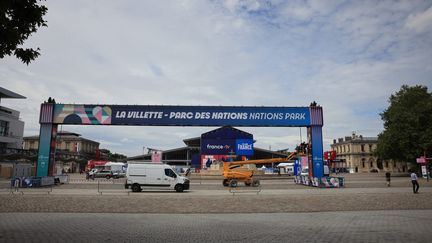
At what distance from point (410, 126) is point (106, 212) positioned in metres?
57.1

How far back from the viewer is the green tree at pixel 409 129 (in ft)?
181

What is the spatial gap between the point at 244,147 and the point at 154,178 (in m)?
40.1

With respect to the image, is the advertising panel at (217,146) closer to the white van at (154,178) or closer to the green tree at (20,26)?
the white van at (154,178)

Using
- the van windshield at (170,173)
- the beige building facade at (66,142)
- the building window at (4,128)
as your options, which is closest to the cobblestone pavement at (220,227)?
the van windshield at (170,173)

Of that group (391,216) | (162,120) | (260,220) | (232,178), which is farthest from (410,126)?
(260,220)

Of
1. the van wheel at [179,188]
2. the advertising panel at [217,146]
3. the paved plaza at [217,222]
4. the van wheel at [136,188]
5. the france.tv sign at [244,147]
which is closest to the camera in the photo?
the paved plaza at [217,222]

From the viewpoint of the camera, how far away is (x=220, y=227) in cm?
1084

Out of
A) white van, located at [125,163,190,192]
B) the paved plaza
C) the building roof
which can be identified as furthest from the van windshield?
the building roof

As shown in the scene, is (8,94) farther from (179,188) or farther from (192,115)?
(179,188)

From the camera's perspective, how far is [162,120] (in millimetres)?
35875

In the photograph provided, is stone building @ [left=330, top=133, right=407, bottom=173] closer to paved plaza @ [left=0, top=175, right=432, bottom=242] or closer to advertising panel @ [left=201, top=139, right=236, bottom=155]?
advertising panel @ [left=201, top=139, right=236, bottom=155]

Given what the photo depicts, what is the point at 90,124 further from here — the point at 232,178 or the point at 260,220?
the point at 260,220

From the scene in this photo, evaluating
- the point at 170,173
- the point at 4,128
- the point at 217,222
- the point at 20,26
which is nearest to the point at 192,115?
the point at 170,173

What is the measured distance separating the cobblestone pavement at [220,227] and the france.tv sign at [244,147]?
51.3 m
